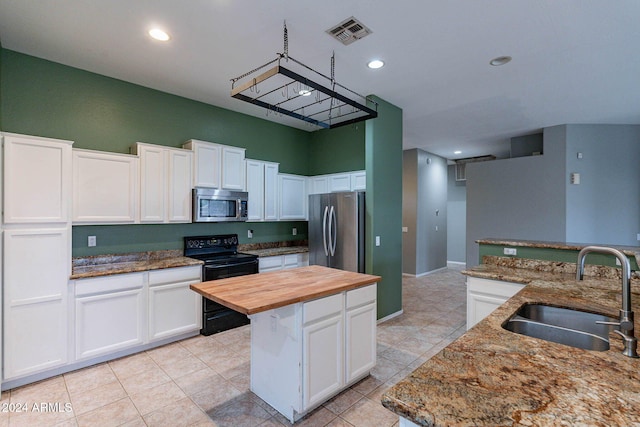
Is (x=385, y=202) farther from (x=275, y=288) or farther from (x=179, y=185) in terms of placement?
(x=179, y=185)

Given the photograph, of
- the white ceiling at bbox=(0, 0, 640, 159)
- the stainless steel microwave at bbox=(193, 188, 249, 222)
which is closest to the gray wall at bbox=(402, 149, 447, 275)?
the white ceiling at bbox=(0, 0, 640, 159)

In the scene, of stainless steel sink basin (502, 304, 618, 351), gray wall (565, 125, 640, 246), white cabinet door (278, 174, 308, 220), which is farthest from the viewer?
gray wall (565, 125, 640, 246)

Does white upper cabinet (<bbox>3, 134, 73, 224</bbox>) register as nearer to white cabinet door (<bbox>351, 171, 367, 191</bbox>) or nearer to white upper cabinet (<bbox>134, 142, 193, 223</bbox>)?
white upper cabinet (<bbox>134, 142, 193, 223</bbox>)

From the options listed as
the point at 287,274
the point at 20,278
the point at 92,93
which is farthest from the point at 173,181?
the point at 287,274

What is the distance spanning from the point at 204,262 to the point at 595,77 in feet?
15.9

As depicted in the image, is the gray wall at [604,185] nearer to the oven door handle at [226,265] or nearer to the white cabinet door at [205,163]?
the oven door handle at [226,265]

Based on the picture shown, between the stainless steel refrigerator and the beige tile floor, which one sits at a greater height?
the stainless steel refrigerator

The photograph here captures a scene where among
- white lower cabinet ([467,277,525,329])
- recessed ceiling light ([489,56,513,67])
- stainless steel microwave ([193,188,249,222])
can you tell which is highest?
recessed ceiling light ([489,56,513,67])

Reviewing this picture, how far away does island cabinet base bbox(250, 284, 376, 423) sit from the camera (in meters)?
2.08

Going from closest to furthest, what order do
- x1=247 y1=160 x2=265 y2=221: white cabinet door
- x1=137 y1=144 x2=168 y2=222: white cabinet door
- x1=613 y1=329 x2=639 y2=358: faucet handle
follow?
1. x1=613 y1=329 x2=639 y2=358: faucet handle
2. x1=137 y1=144 x2=168 y2=222: white cabinet door
3. x1=247 y1=160 x2=265 y2=221: white cabinet door

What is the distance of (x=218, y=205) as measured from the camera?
4043 millimetres

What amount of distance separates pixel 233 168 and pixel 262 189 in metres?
0.57

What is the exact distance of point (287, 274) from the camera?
8.83 feet

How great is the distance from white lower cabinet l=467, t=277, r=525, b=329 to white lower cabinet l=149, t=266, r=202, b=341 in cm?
291
